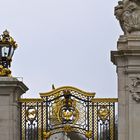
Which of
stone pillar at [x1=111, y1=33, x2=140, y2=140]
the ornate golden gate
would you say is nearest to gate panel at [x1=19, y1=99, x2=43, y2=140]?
the ornate golden gate

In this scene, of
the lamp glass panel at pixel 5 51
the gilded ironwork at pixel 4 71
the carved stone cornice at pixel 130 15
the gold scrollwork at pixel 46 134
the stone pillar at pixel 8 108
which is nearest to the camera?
the carved stone cornice at pixel 130 15

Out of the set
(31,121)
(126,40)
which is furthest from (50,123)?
(126,40)

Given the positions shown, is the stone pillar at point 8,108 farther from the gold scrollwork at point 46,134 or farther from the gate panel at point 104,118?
the gate panel at point 104,118

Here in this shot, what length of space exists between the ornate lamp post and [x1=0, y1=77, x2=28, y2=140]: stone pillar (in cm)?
53

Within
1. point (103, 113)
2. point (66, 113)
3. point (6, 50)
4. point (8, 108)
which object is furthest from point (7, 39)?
point (103, 113)

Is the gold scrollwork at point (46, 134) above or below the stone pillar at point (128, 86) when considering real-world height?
below

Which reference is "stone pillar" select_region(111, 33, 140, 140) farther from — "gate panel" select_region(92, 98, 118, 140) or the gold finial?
the gold finial

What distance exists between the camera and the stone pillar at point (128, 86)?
18.0 m

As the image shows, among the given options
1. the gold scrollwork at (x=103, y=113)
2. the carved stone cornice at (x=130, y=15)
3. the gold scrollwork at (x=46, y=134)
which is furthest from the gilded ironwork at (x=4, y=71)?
the carved stone cornice at (x=130, y=15)

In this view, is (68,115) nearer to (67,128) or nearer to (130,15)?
(67,128)

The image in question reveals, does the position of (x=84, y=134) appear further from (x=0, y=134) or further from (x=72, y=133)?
(x=0, y=134)

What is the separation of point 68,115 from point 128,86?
6.44 feet

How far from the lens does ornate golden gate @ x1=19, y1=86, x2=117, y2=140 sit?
19.0 meters

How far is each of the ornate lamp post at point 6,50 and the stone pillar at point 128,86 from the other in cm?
288
